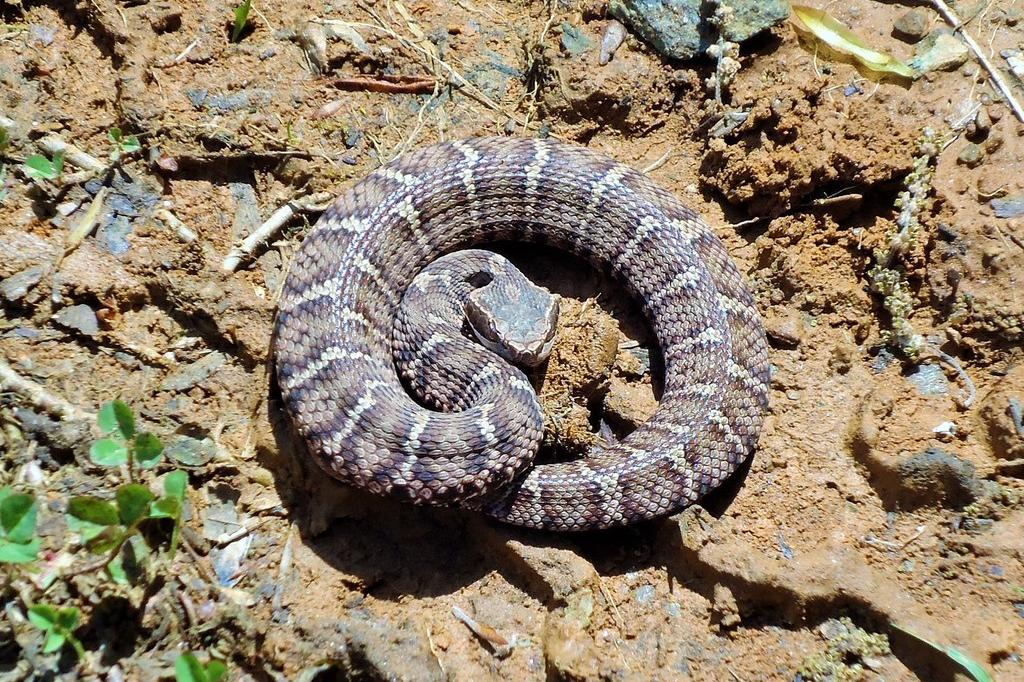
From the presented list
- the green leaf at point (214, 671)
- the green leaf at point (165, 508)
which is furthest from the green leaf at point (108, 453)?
the green leaf at point (214, 671)

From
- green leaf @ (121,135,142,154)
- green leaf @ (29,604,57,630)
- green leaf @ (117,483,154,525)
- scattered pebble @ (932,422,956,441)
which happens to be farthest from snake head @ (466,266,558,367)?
green leaf @ (29,604,57,630)

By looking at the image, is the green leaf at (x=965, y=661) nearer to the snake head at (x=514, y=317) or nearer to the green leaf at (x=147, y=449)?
the snake head at (x=514, y=317)

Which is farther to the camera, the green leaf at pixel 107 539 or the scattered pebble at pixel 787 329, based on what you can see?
the scattered pebble at pixel 787 329

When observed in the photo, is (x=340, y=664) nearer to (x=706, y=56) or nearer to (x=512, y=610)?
(x=512, y=610)

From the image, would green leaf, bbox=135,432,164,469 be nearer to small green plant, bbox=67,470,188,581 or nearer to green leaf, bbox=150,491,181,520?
small green plant, bbox=67,470,188,581

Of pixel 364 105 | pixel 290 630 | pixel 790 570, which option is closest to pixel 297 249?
pixel 364 105

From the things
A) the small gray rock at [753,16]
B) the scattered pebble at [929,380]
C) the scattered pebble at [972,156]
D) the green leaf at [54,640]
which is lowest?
the green leaf at [54,640]

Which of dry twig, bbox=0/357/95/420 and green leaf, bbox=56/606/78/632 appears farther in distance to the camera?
dry twig, bbox=0/357/95/420
